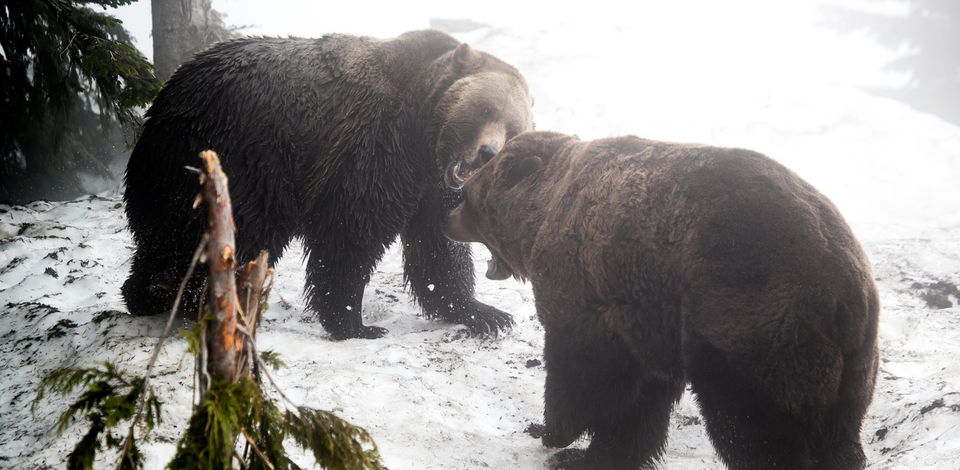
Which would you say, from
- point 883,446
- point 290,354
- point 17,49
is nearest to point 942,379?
point 883,446

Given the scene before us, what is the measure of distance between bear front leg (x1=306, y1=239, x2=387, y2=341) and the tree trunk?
16.1ft

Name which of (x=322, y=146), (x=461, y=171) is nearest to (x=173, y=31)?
(x=322, y=146)

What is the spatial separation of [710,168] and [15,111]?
5738 millimetres

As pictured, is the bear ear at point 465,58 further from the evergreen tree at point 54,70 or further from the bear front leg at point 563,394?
the bear front leg at point 563,394

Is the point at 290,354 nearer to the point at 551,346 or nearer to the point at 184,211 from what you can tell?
the point at 184,211

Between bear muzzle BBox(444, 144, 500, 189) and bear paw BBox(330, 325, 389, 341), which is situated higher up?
bear muzzle BBox(444, 144, 500, 189)

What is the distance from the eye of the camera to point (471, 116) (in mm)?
4320

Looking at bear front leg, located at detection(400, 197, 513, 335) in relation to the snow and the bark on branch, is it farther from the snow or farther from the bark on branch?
the bark on branch

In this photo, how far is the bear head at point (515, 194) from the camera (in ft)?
10.9

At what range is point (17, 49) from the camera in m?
4.43

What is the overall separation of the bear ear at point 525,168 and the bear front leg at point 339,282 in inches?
57.3

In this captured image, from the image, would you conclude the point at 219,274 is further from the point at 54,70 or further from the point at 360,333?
the point at 54,70

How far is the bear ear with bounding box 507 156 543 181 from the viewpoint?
342 cm

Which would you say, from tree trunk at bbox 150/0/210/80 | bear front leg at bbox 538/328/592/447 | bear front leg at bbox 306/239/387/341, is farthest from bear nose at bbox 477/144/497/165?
tree trunk at bbox 150/0/210/80
